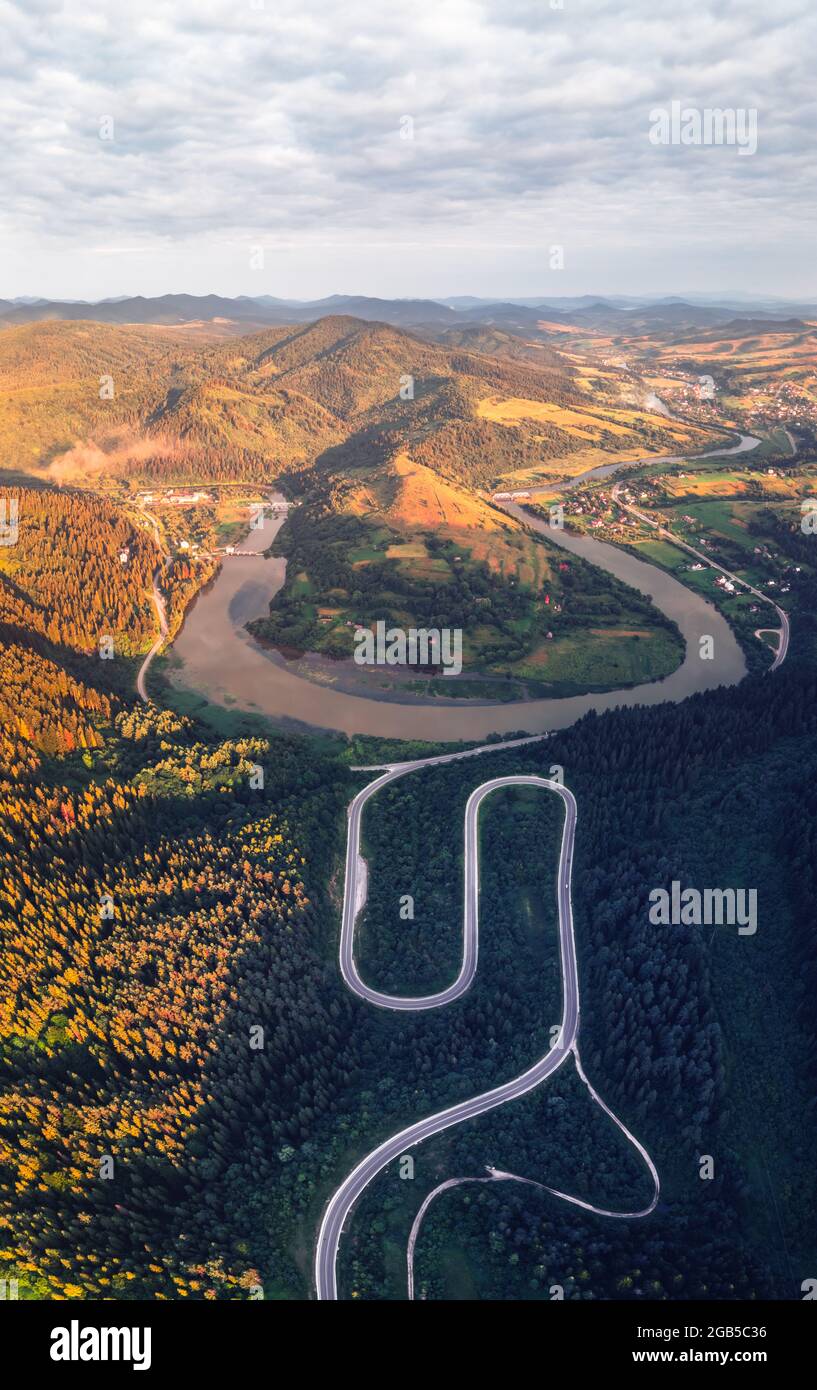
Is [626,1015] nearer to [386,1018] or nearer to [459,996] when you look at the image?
[459,996]

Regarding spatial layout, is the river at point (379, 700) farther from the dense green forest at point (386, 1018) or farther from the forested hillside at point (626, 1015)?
the forested hillside at point (626, 1015)

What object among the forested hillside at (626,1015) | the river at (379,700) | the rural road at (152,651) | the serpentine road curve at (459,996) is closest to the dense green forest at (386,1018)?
the forested hillside at (626,1015)

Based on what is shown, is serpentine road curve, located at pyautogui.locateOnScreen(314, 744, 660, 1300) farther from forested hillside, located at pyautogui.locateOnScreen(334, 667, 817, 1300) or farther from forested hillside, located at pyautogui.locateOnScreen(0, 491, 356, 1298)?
forested hillside, located at pyautogui.locateOnScreen(0, 491, 356, 1298)

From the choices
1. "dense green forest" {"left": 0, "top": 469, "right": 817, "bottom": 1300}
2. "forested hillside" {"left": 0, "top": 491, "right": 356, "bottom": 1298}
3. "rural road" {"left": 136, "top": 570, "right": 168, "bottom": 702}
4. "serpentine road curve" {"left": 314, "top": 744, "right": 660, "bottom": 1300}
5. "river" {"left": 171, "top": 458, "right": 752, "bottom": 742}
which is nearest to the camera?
"dense green forest" {"left": 0, "top": 469, "right": 817, "bottom": 1300}

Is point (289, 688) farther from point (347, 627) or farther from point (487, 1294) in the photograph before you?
point (487, 1294)

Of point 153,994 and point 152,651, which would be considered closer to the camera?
point 153,994

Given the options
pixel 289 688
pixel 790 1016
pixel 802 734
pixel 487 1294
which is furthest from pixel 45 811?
pixel 802 734

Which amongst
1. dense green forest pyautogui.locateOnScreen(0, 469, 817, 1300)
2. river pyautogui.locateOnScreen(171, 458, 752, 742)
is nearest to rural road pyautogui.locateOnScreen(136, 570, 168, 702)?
river pyautogui.locateOnScreen(171, 458, 752, 742)

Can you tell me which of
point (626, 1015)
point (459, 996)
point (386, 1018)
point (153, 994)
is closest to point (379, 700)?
point (459, 996)
